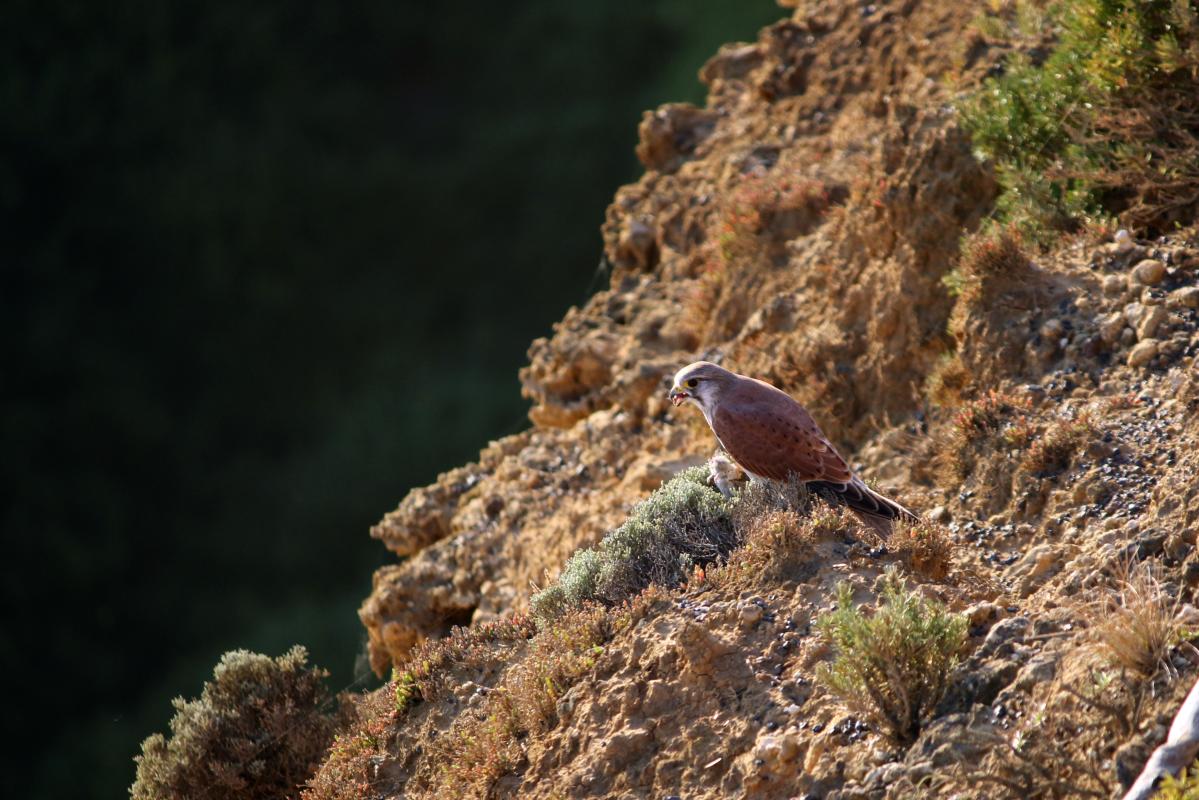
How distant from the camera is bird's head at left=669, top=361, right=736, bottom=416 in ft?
23.7

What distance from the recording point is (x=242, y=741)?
7.33m

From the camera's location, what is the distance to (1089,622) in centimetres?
472

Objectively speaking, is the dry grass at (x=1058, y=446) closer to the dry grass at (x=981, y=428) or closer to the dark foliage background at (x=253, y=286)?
the dry grass at (x=981, y=428)

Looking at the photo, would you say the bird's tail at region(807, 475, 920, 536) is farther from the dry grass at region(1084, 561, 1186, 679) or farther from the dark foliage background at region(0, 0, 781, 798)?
the dark foliage background at region(0, 0, 781, 798)

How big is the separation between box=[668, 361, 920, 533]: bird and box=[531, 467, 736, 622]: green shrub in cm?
34

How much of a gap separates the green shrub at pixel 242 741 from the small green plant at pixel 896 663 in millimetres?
3773

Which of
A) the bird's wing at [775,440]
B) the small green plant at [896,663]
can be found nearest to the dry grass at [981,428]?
the bird's wing at [775,440]

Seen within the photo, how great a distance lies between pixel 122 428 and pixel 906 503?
20.5 metres

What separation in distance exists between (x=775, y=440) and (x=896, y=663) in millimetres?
2193

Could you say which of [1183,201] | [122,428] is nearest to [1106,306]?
[1183,201]

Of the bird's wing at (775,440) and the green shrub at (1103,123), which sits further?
the green shrub at (1103,123)

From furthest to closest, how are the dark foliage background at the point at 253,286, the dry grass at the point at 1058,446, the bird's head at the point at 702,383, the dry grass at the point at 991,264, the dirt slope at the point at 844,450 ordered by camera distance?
the dark foliage background at the point at 253,286
the dry grass at the point at 991,264
the bird's head at the point at 702,383
the dry grass at the point at 1058,446
the dirt slope at the point at 844,450

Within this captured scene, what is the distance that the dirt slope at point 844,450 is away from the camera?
4859 mm

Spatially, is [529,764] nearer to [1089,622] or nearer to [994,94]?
[1089,622]
